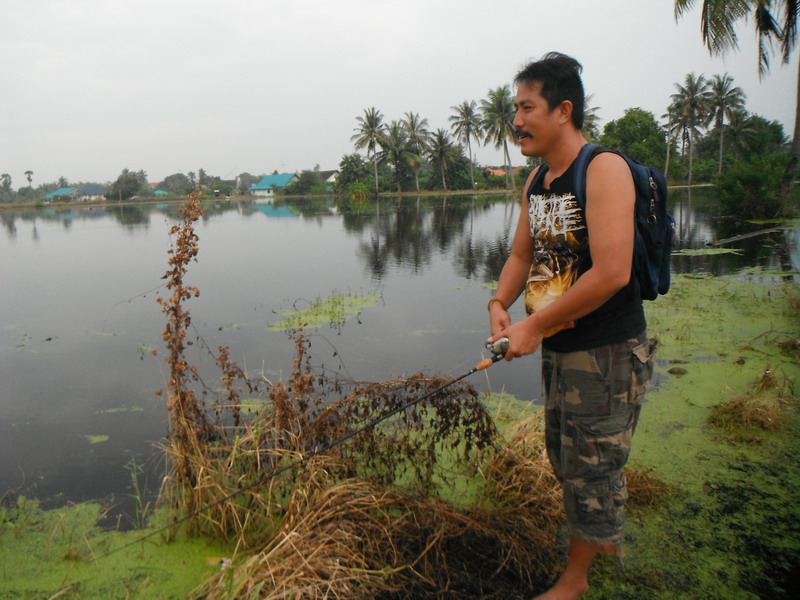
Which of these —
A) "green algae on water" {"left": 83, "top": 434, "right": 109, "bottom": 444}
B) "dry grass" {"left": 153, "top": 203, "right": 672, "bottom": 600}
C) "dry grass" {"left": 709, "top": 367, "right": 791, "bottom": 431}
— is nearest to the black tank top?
"dry grass" {"left": 153, "top": 203, "right": 672, "bottom": 600}

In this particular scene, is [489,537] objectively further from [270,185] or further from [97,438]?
[270,185]

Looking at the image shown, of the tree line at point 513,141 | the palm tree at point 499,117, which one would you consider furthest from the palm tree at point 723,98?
the palm tree at point 499,117

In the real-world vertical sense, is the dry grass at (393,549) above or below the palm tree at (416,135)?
below

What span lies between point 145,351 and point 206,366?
1.08 m

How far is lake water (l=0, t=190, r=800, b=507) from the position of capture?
3988 millimetres

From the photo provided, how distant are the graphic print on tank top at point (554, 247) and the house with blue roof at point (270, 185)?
258 feet

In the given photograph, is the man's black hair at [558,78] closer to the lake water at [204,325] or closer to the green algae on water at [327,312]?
the lake water at [204,325]

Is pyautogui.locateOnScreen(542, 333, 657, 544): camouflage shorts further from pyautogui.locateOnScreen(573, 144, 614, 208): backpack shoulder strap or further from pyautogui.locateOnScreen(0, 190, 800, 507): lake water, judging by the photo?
pyautogui.locateOnScreen(0, 190, 800, 507): lake water

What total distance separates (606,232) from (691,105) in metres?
52.1

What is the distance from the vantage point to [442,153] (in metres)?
57.2

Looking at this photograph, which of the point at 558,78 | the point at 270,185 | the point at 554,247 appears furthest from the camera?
the point at 270,185

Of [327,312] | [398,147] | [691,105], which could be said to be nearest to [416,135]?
[398,147]

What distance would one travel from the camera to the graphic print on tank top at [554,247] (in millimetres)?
1676

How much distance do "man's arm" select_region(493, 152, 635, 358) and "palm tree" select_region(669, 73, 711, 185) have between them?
49.7 metres
